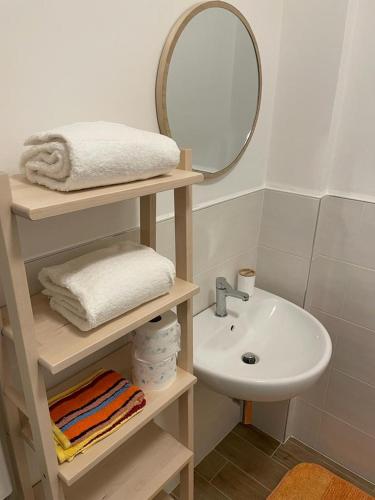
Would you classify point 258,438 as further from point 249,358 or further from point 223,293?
point 223,293

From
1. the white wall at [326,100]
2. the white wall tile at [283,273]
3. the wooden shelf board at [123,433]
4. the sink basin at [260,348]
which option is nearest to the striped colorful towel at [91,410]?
the wooden shelf board at [123,433]

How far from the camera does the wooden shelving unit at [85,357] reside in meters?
0.58

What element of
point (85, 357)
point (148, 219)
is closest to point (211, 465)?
point (85, 357)

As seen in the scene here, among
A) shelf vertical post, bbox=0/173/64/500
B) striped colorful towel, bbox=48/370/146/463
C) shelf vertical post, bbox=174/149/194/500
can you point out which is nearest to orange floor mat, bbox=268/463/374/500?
shelf vertical post, bbox=174/149/194/500

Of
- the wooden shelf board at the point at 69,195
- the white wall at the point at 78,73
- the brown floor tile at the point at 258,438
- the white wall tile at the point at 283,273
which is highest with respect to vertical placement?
the white wall at the point at 78,73

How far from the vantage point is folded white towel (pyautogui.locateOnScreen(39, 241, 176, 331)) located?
0.67 m

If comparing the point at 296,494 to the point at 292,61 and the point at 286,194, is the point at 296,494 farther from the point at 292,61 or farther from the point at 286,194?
the point at 292,61

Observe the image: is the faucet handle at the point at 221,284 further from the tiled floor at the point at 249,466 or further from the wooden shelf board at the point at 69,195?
the tiled floor at the point at 249,466

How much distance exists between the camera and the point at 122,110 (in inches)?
35.1

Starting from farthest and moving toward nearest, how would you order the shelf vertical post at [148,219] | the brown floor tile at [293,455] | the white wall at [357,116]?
the brown floor tile at [293,455]
the white wall at [357,116]
the shelf vertical post at [148,219]

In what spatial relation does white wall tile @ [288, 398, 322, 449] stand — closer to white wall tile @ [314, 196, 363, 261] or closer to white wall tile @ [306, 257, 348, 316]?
white wall tile @ [306, 257, 348, 316]

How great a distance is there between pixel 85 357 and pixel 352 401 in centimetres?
123

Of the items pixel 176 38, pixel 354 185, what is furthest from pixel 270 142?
pixel 176 38

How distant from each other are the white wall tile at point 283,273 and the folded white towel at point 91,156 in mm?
934
